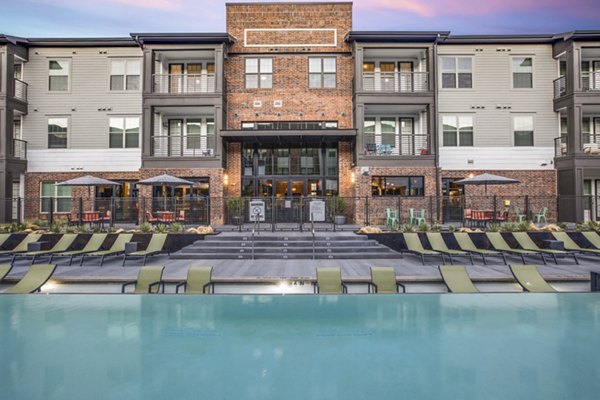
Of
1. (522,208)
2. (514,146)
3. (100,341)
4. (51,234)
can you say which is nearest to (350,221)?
(522,208)

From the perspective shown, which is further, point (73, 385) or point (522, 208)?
point (522, 208)

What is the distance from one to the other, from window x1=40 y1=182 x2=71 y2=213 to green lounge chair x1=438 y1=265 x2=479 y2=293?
19.4 meters

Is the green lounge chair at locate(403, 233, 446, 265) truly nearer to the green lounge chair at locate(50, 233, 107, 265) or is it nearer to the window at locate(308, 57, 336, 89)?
the green lounge chair at locate(50, 233, 107, 265)

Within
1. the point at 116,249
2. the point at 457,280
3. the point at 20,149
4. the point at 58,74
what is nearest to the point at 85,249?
the point at 116,249

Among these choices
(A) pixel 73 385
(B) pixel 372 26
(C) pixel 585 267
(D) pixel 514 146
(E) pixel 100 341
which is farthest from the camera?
(B) pixel 372 26

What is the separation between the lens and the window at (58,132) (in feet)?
62.6

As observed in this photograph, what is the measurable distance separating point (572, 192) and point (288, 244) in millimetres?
15357

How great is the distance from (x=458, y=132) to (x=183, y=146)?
1523cm

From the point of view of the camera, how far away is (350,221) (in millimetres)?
17844

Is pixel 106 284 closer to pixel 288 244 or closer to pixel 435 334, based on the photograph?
pixel 288 244

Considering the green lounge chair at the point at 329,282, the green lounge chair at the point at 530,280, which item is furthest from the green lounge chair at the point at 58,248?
the green lounge chair at the point at 530,280

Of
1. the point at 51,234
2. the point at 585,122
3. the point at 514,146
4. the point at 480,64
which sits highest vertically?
the point at 480,64

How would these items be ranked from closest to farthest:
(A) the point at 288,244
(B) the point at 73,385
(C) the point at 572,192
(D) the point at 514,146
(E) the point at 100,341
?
(B) the point at 73,385, (E) the point at 100,341, (A) the point at 288,244, (C) the point at 572,192, (D) the point at 514,146

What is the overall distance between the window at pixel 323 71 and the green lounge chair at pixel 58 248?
44.3 feet
